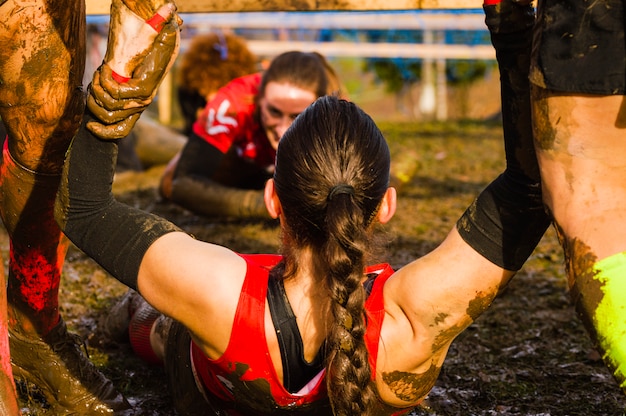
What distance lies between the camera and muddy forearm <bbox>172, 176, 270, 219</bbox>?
4547 millimetres

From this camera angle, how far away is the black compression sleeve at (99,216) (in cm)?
176

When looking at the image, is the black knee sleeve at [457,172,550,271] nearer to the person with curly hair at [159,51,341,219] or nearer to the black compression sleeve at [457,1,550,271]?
the black compression sleeve at [457,1,550,271]

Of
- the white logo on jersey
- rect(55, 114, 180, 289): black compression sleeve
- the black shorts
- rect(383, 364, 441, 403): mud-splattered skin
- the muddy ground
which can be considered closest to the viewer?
the black shorts

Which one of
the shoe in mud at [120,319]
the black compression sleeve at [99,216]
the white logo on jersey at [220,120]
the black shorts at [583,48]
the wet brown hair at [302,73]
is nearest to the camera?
the black shorts at [583,48]

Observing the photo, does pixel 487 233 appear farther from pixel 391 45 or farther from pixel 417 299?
pixel 391 45

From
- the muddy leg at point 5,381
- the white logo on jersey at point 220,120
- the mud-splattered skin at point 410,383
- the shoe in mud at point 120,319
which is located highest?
the muddy leg at point 5,381

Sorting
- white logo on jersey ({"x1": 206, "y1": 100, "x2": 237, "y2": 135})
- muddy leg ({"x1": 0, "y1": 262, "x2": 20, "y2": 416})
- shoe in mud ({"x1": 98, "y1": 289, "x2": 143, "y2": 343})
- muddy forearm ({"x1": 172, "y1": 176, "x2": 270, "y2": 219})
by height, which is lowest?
muddy forearm ({"x1": 172, "y1": 176, "x2": 270, "y2": 219})

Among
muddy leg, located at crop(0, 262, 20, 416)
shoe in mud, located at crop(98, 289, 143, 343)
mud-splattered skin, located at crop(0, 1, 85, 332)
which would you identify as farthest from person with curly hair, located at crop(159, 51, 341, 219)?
muddy leg, located at crop(0, 262, 20, 416)

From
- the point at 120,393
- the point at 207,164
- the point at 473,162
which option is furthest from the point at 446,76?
the point at 120,393

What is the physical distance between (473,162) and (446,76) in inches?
276

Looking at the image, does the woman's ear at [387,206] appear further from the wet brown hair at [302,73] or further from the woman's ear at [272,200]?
the wet brown hair at [302,73]

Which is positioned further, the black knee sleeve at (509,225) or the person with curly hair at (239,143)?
the person with curly hair at (239,143)

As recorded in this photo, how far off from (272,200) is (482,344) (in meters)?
1.31

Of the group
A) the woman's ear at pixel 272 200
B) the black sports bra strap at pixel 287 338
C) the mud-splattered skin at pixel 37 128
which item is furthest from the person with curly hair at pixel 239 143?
the black sports bra strap at pixel 287 338
